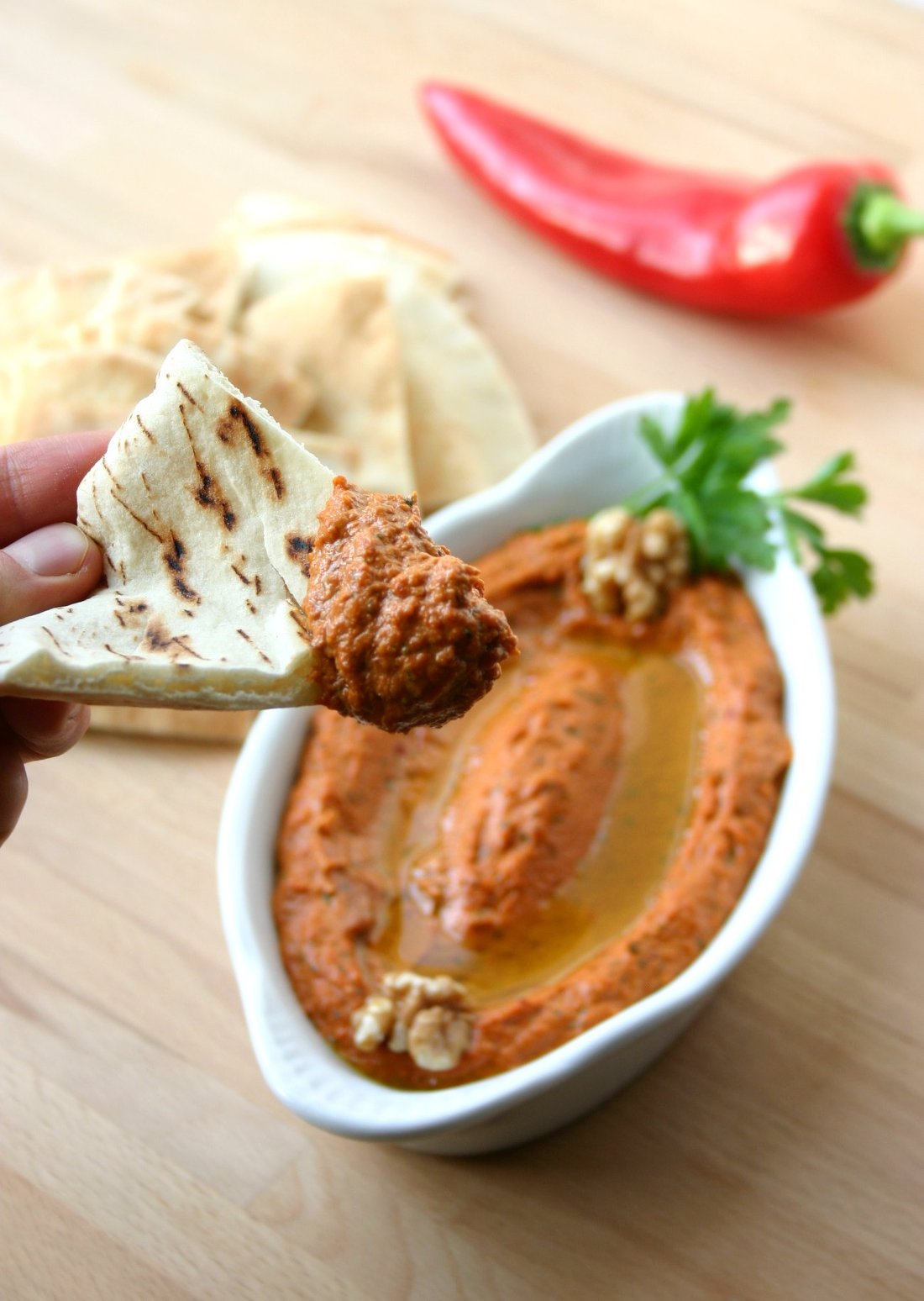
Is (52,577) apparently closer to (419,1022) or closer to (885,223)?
(419,1022)

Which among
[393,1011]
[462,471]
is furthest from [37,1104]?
[462,471]

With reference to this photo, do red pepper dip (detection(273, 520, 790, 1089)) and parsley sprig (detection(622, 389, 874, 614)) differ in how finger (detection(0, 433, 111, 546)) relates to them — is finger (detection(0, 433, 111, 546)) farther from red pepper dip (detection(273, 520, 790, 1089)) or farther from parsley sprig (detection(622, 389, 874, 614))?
parsley sprig (detection(622, 389, 874, 614))

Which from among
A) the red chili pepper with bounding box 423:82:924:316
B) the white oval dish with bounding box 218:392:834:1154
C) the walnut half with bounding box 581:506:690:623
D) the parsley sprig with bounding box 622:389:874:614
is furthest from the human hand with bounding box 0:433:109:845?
the red chili pepper with bounding box 423:82:924:316

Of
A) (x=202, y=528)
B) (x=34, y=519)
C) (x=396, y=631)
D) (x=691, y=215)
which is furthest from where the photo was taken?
(x=691, y=215)

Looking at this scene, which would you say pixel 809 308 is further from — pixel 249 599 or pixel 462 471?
pixel 249 599

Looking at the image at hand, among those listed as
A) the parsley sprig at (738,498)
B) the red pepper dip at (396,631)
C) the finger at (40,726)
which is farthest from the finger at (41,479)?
the parsley sprig at (738,498)

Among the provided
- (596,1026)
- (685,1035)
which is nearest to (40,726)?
(596,1026)
